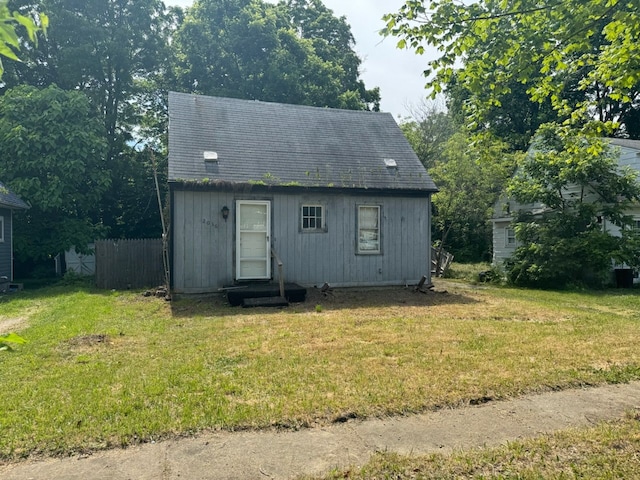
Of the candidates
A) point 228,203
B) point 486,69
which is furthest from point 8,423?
point 228,203

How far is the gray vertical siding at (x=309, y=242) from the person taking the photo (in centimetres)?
1097

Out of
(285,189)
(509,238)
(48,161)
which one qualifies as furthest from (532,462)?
(48,161)

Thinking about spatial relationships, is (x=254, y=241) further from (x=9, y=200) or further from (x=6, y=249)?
(x=6, y=249)

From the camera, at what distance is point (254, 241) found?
11.5 m

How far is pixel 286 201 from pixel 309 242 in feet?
4.13

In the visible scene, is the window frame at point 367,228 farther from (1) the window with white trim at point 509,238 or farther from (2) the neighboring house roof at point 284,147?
(1) the window with white trim at point 509,238

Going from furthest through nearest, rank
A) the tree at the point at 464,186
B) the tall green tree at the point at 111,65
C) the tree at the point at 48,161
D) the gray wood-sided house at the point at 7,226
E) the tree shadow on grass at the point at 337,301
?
1. the tall green tree at the point at 111,65
2. the tree at the point at 464,186
3. the tree at the point at 48,161
4. the gray wood-sided house at the point at 7,226
5. the tree shadow on grass at the point at 337,301

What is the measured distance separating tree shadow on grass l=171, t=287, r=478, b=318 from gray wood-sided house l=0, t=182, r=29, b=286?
28.8 ft

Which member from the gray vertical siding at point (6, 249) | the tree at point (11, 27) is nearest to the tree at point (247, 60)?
the gray vertical siding at point (6, 249)

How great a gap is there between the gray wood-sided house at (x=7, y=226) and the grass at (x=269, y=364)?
7.14 metres

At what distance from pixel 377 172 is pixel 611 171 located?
28.2 feet

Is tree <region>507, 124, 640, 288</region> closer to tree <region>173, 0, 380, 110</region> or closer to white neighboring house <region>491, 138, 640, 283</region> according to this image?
white neighboring house <region>491, 138, 640, 283</region>

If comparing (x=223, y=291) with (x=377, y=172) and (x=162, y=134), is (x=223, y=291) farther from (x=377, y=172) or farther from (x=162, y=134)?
(x=162, y=134)

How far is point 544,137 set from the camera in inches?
658
